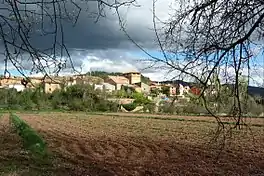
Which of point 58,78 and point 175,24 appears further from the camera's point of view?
point 175,24

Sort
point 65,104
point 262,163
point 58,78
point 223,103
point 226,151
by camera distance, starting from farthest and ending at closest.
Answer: point 65,104 → point 226,151 → point 262,163 → point 223,103 → point 58,78

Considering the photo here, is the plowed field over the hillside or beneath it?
beneath

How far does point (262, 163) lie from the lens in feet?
42.7

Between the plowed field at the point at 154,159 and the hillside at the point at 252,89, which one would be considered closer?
the hillside at the point at 252,89

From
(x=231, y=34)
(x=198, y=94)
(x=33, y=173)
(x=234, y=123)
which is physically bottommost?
(x=33, y=173)

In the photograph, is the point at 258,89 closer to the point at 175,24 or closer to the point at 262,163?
the point at 175,24

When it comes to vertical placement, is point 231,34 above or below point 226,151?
above

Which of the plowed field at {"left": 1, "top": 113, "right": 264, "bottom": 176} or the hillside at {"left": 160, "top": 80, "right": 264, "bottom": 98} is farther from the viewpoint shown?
the plowed field at {"left": 1, "top": 113, "right": 264, "bottom": 176}

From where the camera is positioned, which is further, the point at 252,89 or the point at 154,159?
the point at 154,159

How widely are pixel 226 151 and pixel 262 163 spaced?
273cm

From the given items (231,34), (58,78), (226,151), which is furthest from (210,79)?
(226,151)

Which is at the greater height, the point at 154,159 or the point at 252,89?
the point at 252,89

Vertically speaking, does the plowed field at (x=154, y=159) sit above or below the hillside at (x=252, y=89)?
below

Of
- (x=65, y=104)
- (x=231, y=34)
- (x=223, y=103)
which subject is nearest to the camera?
(x=231, y=34)
